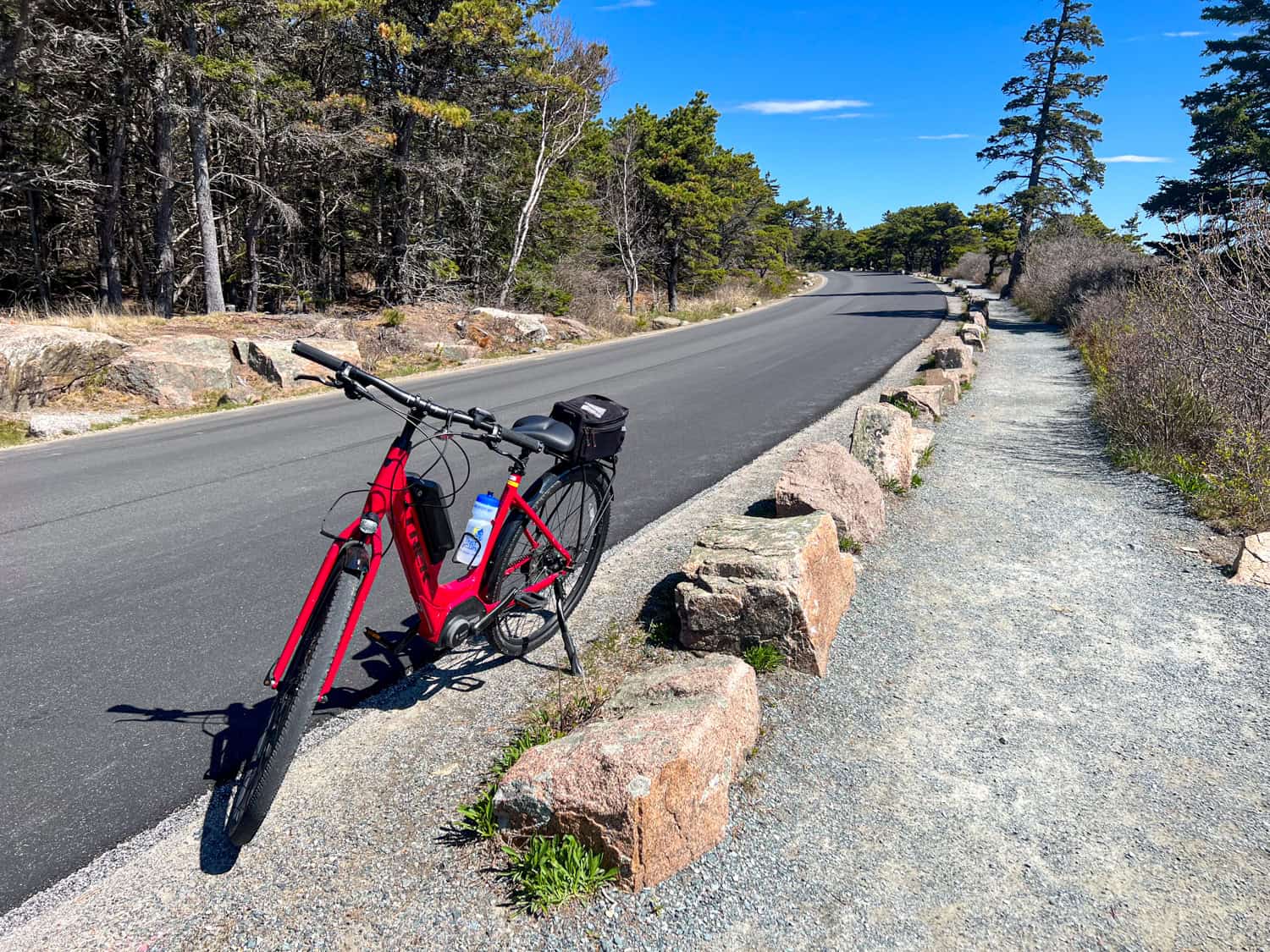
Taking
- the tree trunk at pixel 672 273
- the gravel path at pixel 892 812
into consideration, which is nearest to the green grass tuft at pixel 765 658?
the gravel path at pixel 892 812

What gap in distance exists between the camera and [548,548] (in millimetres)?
3555

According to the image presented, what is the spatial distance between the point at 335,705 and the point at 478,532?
3.37 ft

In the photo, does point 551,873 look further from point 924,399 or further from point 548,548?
point 924,399

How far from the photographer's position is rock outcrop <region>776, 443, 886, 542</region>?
14.7ft

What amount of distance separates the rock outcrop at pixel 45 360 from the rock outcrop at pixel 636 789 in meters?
12.5

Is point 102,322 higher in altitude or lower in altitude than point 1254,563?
higher

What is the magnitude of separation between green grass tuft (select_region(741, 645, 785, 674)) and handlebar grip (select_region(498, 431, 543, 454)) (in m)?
1.36

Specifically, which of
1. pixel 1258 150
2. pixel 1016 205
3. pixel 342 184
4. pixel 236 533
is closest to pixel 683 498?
pixel 236 533

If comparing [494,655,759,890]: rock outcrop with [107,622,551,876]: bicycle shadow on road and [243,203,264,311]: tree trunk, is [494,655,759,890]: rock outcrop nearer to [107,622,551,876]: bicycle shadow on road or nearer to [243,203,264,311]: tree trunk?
[107,622,551,876]: bicycle shadow on road

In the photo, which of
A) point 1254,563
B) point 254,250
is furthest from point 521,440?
point 254,250

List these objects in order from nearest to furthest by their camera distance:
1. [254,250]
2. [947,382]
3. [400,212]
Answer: [947,382], [254,250], [400,212]

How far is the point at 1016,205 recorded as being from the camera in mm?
34750

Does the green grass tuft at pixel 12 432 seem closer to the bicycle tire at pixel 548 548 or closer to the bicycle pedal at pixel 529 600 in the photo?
the bicycle tire at pixel 548 548

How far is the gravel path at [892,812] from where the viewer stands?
82.4 inches
